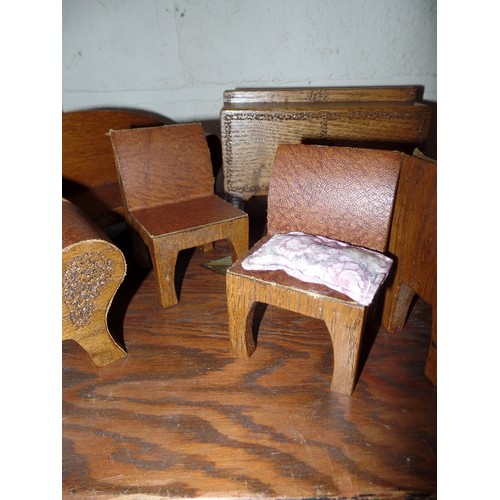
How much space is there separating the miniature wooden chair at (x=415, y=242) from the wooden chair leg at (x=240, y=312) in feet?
2.50

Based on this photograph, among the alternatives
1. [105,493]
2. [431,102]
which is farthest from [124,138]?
[431,102]

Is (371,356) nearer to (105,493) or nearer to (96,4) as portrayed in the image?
(105,493)

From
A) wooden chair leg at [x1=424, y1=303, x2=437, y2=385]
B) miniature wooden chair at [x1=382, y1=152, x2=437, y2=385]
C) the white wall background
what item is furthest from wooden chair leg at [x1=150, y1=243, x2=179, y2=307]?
the white wall background

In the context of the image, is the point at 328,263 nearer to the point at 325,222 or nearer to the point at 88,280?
the point at 325,222

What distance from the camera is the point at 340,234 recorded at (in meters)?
1.98

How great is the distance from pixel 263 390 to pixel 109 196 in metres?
1.87

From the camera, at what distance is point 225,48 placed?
121 inches

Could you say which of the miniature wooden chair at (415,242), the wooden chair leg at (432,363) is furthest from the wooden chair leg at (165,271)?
the wooden chair leg at (432,363)

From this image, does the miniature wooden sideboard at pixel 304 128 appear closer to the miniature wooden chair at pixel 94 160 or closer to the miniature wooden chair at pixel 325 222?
the miniature wooden chair at pixel 325 222

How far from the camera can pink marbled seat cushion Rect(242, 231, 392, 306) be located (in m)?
1.59

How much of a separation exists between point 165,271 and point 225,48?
74.8 inches

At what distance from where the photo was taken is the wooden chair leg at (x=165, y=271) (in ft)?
7.13

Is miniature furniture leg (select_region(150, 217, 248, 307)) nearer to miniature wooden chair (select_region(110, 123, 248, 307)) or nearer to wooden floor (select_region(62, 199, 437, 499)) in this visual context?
miniature wooden chair (select_region(110, 123, 248, 307))

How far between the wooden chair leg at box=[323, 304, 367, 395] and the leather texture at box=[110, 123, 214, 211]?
1383 mm
